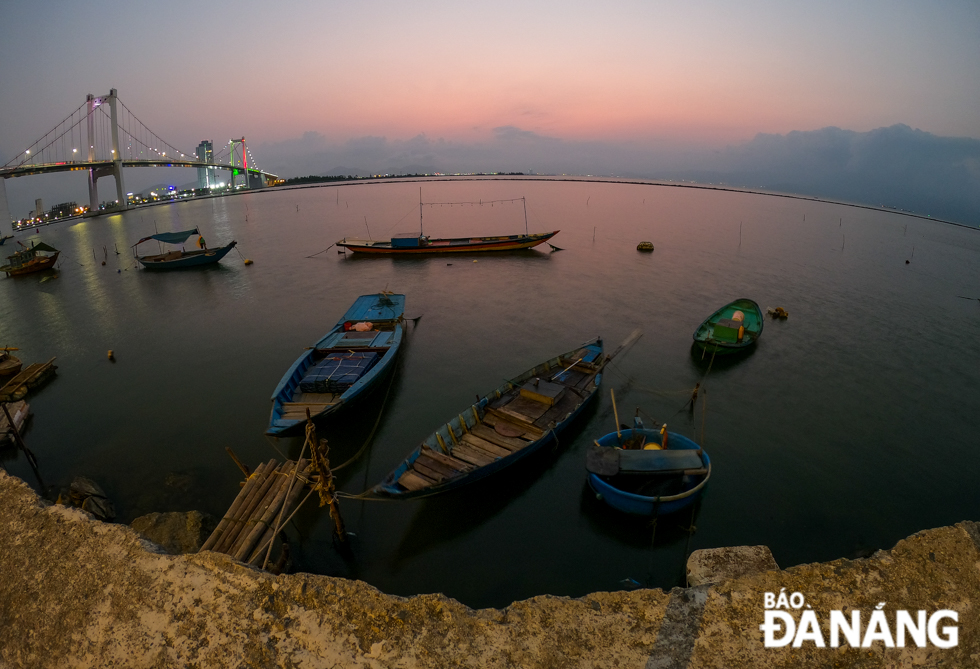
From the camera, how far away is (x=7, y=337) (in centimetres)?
2212

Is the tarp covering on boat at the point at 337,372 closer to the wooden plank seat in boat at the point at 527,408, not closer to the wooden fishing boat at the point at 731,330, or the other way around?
the wooden plank seat in boat at the point at 527,408

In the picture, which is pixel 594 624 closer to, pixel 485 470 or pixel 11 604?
pixel 11 604

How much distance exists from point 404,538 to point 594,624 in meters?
7.53

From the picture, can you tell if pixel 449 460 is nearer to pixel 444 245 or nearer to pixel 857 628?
pixel 857 628

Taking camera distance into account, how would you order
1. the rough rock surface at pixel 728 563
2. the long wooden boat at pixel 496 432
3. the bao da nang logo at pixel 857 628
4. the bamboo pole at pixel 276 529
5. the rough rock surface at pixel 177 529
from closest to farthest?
the bao da nang logo at pixel 857 628, the rough rock surface at pixel 728 563, the bamboo pole at pixel 276 529, the rough rock surface at pixel 177 529, the long wooden boat at pixel 496 432

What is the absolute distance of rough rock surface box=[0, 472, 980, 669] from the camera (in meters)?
3.51

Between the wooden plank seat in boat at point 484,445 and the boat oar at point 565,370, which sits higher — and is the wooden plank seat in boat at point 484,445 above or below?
below

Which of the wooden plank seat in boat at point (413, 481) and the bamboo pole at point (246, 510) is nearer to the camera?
the bamboo pole at point (246, 510)

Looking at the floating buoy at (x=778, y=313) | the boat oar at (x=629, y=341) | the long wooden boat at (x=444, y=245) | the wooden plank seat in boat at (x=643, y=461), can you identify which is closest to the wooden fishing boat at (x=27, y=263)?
the long wooden boat at (x=444, y=245)

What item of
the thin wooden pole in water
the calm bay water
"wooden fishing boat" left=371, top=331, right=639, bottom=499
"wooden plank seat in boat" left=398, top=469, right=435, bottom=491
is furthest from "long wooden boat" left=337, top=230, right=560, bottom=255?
"wooden plank seat in boat" left=398, top=469, right=435, bottom=491

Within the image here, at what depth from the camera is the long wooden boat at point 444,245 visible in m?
43.1

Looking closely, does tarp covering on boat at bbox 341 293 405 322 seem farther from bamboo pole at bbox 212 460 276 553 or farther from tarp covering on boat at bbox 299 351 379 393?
bamboo pole at bbox 212 460 276 553

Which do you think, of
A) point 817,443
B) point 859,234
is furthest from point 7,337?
point 859,234

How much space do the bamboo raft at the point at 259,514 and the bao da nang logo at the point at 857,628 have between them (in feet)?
22.8
